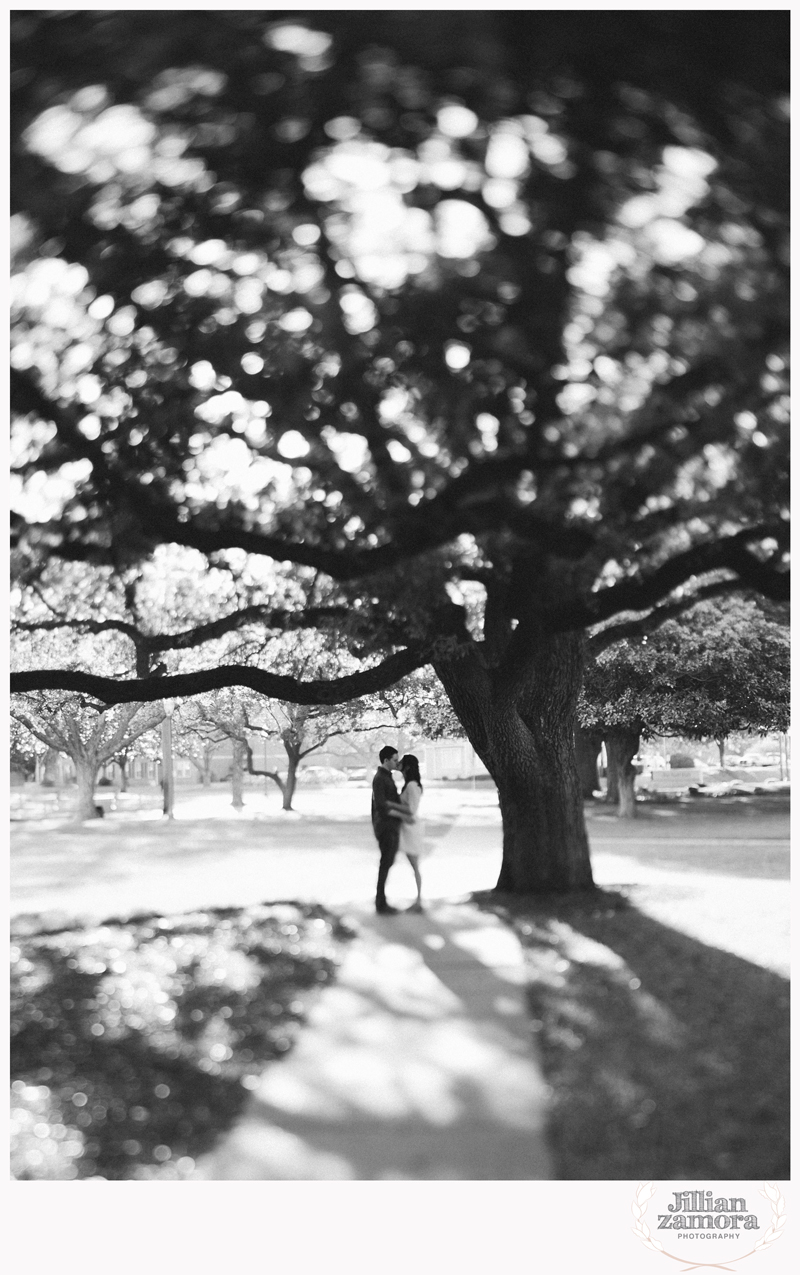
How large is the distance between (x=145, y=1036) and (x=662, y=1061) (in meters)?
3.02

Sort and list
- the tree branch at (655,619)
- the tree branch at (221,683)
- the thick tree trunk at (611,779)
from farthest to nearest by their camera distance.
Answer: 1. the thick tree trunk at (611,779)
2. the tree branch at (221,683)
3. the tree branch at (655,619)

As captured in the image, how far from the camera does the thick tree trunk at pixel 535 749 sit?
10.8 metres

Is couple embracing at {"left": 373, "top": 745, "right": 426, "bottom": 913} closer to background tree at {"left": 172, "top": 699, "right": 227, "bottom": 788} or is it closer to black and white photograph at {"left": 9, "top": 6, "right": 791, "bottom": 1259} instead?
black and white photograph at {"left": 9, "top": 6, "right": 791, "bottom": 1259}

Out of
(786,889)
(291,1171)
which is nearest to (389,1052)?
(291,1171)

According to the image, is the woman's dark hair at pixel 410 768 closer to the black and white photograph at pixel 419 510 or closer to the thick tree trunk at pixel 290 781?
the black and white photograph at pixel 419 510

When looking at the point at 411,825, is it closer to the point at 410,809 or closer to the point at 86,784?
the point at 410,809

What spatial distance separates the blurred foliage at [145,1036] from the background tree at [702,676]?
12.3m

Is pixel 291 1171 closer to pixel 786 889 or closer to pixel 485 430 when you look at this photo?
pixel 485 430

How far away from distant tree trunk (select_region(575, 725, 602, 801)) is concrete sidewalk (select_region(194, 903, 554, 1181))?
63.9 ft

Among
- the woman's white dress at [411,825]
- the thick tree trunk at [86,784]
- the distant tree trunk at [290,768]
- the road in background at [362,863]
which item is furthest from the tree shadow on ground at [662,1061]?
the distant tree trunk at [290,768]

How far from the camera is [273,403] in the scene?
767 cm

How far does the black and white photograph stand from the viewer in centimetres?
496

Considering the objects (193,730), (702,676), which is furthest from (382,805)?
(193,730)

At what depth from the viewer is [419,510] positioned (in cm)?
792
